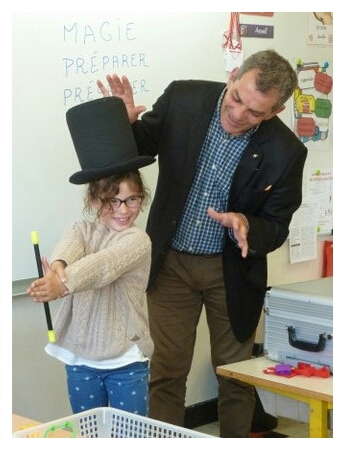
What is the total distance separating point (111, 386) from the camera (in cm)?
174

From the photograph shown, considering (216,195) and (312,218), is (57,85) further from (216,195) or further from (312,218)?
(312,218)

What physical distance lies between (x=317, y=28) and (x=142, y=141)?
4.23 feet

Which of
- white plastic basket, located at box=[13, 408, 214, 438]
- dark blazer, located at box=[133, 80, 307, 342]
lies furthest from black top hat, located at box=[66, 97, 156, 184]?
white plastic basket, located at box=[13, 408, 214, 438]

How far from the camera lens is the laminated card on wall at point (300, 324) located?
6.68ft

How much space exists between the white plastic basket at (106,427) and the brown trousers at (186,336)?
77 cm

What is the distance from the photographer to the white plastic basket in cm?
133

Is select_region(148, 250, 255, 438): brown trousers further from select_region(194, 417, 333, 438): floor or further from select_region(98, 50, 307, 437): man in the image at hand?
select_region(194, 417, 333, 438): floor

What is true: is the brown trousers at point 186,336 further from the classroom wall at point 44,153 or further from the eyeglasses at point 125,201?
the eyeglasses at point 125,201

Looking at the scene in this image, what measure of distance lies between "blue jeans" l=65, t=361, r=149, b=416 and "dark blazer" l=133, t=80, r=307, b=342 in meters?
0.47

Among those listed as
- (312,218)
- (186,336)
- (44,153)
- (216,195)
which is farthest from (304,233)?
(44,153)

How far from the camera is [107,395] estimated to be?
5.80ft

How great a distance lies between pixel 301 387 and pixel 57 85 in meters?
1.02

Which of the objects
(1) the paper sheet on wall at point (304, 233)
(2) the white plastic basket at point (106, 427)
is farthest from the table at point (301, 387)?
(1) the paper sheet on wall at point (304, 233)

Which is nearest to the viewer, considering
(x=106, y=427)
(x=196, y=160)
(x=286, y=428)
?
(x=106, y=427)
